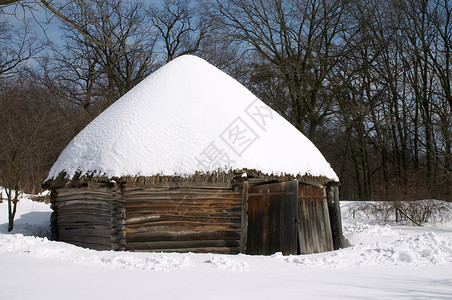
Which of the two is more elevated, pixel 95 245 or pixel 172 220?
pixel 172 220

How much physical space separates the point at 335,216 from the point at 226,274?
5693mm

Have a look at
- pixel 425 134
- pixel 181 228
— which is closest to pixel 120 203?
pixel 181 228

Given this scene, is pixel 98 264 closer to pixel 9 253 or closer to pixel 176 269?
pixel 176 269

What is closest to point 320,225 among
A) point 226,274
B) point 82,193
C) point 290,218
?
point 290,218

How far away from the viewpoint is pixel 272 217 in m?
9.48

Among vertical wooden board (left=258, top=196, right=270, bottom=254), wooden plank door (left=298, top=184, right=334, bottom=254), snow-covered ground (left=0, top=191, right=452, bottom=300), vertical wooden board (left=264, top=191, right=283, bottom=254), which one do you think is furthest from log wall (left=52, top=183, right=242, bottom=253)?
wooden plank door (left=298, top=184, right=334, bottom=254)

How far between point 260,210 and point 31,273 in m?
5.26

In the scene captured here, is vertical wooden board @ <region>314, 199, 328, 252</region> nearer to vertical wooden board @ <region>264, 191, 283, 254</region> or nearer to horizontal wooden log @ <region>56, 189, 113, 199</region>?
vertical wooden board @ <region>264, 191, 283, 254</region>

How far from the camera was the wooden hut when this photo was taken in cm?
902

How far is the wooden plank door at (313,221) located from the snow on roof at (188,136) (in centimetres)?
57

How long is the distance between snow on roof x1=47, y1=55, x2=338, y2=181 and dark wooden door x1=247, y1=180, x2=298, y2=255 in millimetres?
480

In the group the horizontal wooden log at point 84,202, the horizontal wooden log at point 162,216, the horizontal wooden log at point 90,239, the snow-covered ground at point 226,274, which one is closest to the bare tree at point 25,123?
the horizontal wooden log at point 84,202

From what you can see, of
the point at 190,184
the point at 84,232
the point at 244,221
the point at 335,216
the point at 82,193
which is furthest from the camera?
the point at 335,216

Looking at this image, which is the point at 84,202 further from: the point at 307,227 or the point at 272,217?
the point at 307,227
